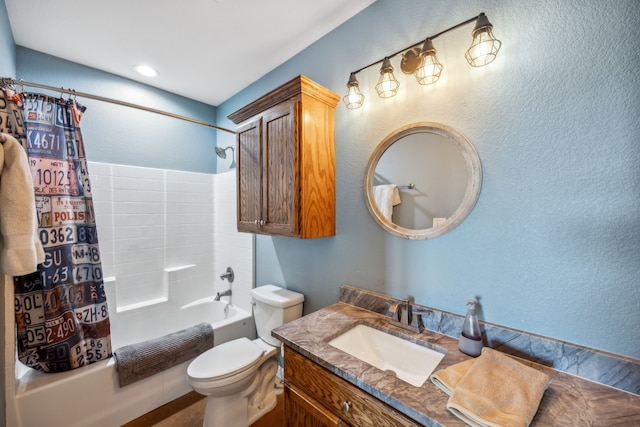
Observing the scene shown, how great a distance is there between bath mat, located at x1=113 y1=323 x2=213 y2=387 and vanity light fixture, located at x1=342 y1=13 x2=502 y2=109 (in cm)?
195

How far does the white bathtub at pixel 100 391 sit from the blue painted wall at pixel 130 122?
1444mm

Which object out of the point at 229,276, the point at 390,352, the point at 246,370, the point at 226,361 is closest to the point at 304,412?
the point at 390,352

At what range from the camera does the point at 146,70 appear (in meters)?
2.12

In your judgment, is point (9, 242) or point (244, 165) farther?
point (244, 165)

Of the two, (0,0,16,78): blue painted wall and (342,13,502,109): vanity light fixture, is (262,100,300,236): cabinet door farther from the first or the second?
(0,0,16,78): blue painted wall

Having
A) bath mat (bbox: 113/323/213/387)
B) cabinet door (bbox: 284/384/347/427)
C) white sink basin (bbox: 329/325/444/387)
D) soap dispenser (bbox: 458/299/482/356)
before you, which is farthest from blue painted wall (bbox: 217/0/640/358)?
bath mat (bbox: 113/323/213/387)

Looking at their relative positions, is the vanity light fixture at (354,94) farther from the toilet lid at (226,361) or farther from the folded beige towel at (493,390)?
the toilet lid at (226,361)

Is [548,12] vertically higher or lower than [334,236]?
higher

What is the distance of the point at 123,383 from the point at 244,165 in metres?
1.59

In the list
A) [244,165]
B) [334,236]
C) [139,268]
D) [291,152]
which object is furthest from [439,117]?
[139,268]

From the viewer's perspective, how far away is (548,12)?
934mm

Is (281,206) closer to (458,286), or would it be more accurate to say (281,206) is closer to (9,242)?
(458,286)

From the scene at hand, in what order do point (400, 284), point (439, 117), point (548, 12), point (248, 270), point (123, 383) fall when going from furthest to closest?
1. point (248, 270)
2. point (123, 383)
3. point (400, 284)
4. point (439, 117)
5. point (548, 12)

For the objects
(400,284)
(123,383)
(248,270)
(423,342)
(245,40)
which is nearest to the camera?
(423,342)
